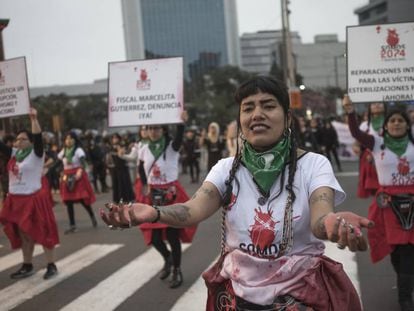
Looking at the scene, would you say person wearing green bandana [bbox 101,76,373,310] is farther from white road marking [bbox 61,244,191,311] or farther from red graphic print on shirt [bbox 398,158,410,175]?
white road marking [bbox 61,244,191,311]

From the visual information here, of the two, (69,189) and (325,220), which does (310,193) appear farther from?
(69,189)

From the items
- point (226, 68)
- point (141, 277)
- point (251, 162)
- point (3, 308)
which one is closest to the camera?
point (251, 162)

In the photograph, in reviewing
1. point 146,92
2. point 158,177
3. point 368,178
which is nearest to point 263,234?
point 158,177

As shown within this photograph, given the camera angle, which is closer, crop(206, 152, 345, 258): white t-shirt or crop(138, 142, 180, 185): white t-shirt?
crop(206, 152, 345, 258): white t-shirt

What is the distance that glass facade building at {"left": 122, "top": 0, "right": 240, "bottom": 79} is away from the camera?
108m

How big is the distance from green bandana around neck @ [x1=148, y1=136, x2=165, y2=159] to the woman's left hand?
175 inches

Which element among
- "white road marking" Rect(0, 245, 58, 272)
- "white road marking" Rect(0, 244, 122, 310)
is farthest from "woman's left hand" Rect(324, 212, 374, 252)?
"white road marking" Rect(0, 245, 58, 272)

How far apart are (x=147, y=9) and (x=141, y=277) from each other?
4090 inches

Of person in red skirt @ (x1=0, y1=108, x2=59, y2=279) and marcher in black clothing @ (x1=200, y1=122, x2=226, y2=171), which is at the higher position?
person in red skirt @ (x1=0, y1=108, x2=59, y2=279)

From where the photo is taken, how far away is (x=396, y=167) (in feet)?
15.4

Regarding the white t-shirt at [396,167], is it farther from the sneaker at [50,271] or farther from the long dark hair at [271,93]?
the sneaker at [50,271]

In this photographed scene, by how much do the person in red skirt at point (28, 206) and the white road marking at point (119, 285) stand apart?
2.80ft

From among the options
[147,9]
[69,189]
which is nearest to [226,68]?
[147,9]

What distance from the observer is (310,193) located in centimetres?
228
